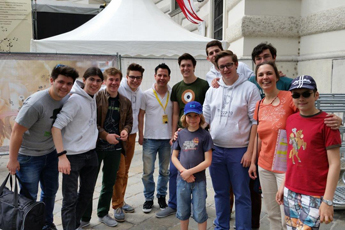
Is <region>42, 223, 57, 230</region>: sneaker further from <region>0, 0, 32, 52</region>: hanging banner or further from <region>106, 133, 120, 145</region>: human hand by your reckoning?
<region>0, 0, 32, 52</region>: hanging banner

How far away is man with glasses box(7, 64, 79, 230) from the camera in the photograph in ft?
8.75

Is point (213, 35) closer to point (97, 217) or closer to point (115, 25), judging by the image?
point (115, 25)

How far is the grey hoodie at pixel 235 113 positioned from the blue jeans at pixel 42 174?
177 cm

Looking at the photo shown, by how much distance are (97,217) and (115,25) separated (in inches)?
220

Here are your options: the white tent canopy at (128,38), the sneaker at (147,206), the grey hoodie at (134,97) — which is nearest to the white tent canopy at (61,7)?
the white tent canopy at (128,38)

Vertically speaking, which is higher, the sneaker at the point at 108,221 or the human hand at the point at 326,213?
the human hand at the point at 326,213

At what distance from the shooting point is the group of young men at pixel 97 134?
2770 mm

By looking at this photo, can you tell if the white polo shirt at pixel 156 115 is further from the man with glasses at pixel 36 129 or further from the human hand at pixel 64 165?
the human hand at pixel 64 165

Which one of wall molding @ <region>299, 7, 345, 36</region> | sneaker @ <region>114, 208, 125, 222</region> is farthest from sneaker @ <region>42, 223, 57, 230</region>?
wall molding @ <region>299, 7, 345, 36</region>

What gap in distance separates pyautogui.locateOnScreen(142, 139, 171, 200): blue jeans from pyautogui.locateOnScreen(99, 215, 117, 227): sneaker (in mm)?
602

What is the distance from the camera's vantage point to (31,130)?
2.80 meters

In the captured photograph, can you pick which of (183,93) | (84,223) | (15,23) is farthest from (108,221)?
(15,23)

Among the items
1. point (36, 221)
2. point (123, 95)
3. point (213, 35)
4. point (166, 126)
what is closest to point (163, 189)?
point (166, 126)

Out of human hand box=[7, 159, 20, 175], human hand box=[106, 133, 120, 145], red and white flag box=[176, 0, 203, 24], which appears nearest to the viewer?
human hand box=[7, 159, 20, 175]
